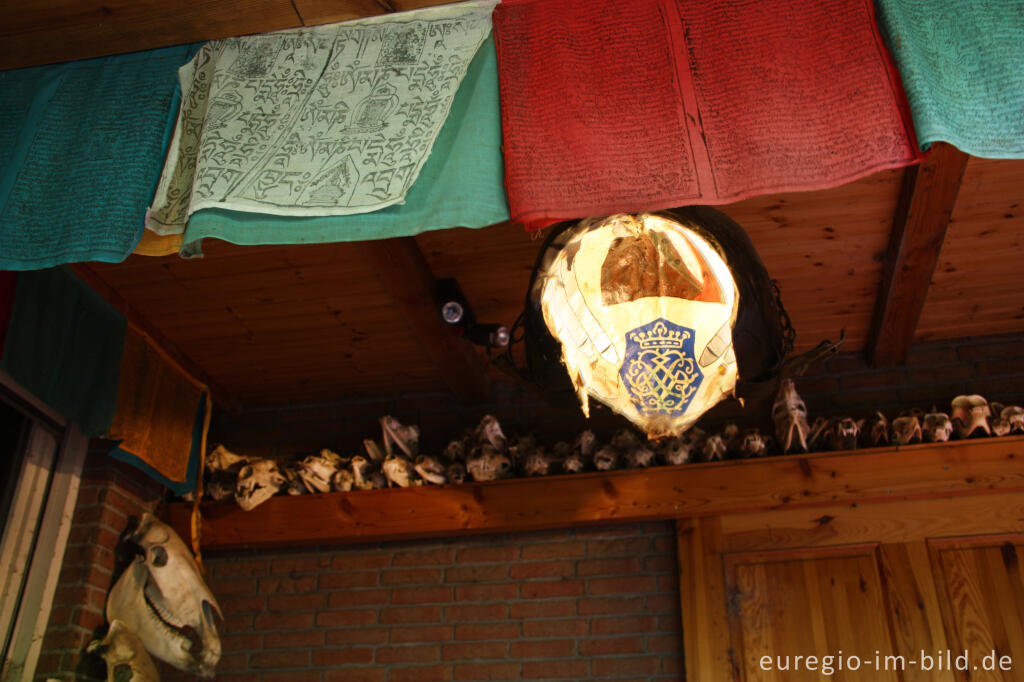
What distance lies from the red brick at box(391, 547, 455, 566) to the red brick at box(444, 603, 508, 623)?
0.21 meters

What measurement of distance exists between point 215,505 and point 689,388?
253 centimetres

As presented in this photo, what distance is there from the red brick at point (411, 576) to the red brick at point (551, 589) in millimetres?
384

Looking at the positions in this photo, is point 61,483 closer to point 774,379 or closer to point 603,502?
point 603,502

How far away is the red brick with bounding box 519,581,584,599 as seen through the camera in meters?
3.81

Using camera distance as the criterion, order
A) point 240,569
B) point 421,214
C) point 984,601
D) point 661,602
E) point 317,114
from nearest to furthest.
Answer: point 421,214, point 317,114, point 984,601, point 661,602, point 240,569

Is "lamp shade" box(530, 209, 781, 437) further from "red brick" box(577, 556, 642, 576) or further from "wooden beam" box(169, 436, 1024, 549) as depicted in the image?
"red brick" box(577, 556, 642, 576)

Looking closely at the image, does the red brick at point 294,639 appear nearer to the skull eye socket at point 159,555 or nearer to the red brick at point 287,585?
the red brick at point 287,585

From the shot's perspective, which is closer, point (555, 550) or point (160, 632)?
point (160, 632)

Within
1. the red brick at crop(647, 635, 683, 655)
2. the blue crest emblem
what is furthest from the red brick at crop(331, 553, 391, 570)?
the blue crest emblem

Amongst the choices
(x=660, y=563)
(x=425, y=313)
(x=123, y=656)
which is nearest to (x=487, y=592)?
(x=660, y=563)

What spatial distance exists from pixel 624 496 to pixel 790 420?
721 millimetres

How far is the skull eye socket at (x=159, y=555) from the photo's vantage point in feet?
12.3

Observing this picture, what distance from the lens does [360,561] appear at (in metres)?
4.06

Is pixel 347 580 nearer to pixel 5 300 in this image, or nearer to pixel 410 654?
pixel 410 654
